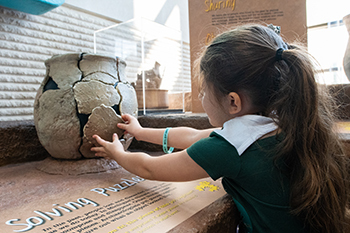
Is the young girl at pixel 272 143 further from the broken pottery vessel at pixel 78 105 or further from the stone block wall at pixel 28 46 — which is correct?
the stone block wall at pixel 28 46

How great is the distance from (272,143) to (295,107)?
11 cm

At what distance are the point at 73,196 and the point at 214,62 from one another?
0.72 m

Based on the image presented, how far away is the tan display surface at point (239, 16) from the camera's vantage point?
2049mm

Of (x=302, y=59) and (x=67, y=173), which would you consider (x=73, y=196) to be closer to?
(x=67, y=173)

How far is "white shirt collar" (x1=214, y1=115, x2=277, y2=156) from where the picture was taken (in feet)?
2.15

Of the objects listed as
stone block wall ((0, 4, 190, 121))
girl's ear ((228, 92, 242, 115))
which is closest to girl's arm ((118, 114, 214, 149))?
girl's ear ((228, 92, 242, 115))

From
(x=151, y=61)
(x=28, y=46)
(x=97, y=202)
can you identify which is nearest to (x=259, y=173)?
(x=97, y=202)

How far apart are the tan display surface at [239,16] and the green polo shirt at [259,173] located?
1385 millimetres

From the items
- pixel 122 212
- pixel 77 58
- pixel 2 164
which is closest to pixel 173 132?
pixel 122 212

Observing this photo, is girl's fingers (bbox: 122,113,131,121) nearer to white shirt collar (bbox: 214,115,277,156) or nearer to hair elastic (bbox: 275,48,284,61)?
white shirt collar (bbox: 214,115,277,156)

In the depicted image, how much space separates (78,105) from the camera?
47.5 inches

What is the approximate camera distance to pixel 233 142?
66 centimetres

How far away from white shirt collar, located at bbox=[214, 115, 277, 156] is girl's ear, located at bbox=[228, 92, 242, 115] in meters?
0.04

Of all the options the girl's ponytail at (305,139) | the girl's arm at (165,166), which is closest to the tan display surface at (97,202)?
the girl's arm at (165,166)
